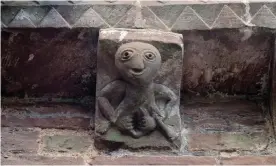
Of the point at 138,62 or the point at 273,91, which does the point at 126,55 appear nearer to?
the point at 138,62

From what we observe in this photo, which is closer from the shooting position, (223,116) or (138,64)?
(138,64)

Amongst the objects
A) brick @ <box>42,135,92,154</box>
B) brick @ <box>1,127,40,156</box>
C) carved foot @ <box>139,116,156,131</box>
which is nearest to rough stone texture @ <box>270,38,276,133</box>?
carved foot @ <box>139,116,156,131</box>

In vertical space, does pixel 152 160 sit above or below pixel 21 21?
below

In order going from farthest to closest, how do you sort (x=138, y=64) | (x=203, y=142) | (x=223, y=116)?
(x=223, y=116), (x=203, y=142), (x=138, y=64)

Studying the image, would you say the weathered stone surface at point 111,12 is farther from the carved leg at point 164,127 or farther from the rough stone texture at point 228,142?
the rough stone texture at point 228,142

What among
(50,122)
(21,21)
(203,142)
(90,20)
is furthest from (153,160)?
(21,21)

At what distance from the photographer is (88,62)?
2.64 metres

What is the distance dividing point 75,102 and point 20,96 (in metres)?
0.21

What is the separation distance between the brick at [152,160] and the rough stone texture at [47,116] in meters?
0.20

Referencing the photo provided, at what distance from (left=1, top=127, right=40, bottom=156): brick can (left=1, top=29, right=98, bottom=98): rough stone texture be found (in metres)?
0.18

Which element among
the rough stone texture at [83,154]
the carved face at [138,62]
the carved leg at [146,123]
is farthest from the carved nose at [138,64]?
the rough stone texture at [83,154]

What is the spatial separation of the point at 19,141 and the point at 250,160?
811 mm

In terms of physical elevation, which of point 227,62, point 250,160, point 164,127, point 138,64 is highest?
point 138,64

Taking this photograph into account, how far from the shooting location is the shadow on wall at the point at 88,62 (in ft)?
8.43
